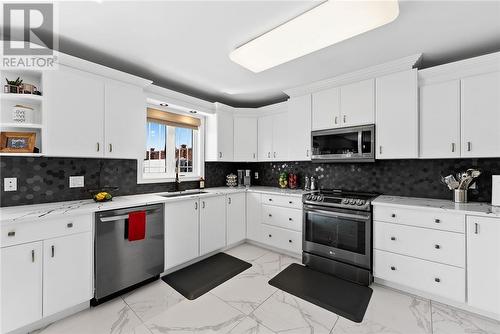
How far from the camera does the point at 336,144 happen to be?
2.95 m

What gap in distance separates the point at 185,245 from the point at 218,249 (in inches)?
25.1

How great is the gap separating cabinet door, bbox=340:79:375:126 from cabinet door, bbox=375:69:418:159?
Result: 0.08 meters

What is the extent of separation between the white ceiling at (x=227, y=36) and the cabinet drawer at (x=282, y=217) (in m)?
1.94

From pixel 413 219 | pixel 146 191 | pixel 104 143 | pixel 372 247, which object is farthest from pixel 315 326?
pixel 104 143

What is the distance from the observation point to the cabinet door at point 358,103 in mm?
2652

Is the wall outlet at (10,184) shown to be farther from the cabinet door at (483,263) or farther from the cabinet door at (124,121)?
the cabinet door at (483,263)

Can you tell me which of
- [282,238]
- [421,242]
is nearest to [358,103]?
[421,242]

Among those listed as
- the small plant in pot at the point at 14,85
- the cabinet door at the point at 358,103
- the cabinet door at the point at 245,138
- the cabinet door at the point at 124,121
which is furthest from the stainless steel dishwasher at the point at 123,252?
the cabinet door at the point at 358,103

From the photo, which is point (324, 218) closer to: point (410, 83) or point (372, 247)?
point (372, 247)

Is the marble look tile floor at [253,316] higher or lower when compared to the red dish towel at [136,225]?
lower

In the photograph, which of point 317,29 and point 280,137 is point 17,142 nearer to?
point 317,29

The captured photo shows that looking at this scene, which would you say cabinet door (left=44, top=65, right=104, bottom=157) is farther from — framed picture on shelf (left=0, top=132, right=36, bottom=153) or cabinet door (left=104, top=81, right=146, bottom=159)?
framed picture on shelf (left=0, top=132, right=36, bottom=153)

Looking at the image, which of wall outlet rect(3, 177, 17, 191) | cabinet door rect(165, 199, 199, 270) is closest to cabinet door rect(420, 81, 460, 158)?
cabinet door rect(165, 199, 199, 270)

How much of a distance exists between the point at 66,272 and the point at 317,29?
3.00 meters
